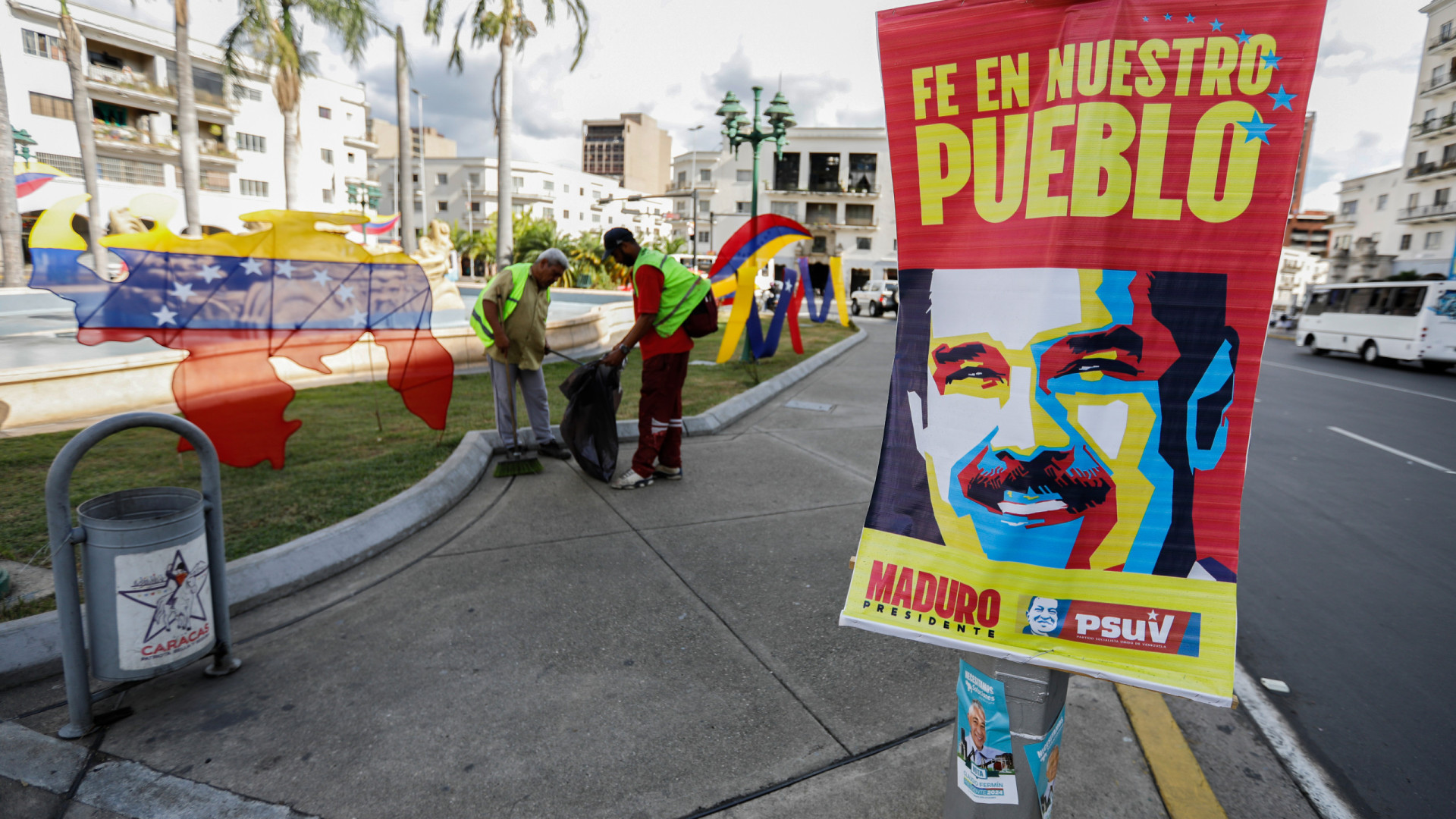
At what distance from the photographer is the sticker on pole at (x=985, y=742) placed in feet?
6.07

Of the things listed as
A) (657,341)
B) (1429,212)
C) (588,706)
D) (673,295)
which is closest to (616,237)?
(673,295)

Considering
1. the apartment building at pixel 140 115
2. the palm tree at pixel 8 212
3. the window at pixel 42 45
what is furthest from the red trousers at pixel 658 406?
the window at pixel 42 45

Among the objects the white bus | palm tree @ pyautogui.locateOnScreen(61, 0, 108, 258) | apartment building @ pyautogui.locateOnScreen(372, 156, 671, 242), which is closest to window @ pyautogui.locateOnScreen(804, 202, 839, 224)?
apartment building @ pyautogui.locateOnScreen(372, 156, 671, 242)

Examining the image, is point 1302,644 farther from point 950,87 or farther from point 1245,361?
point 950,87

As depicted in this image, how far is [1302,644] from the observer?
369 centimetres

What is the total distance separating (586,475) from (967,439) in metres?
4.55

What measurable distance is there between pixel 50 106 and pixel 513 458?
41341 millimetres

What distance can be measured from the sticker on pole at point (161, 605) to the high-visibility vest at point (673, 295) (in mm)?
3298

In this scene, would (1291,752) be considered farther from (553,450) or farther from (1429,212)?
(1429,212)

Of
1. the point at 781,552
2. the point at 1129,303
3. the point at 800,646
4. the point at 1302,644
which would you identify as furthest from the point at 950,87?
the point at 1302,644

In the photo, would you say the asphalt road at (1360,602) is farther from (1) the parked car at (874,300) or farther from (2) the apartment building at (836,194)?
(2) the apartment building at (836,194)

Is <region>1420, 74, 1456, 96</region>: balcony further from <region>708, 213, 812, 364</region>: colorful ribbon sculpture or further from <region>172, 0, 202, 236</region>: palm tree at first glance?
<region>172, 0, 202, 236</region>: palm tree

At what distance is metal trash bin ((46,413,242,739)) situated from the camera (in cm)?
259

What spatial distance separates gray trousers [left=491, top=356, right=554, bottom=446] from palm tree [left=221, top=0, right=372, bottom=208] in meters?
18.3
